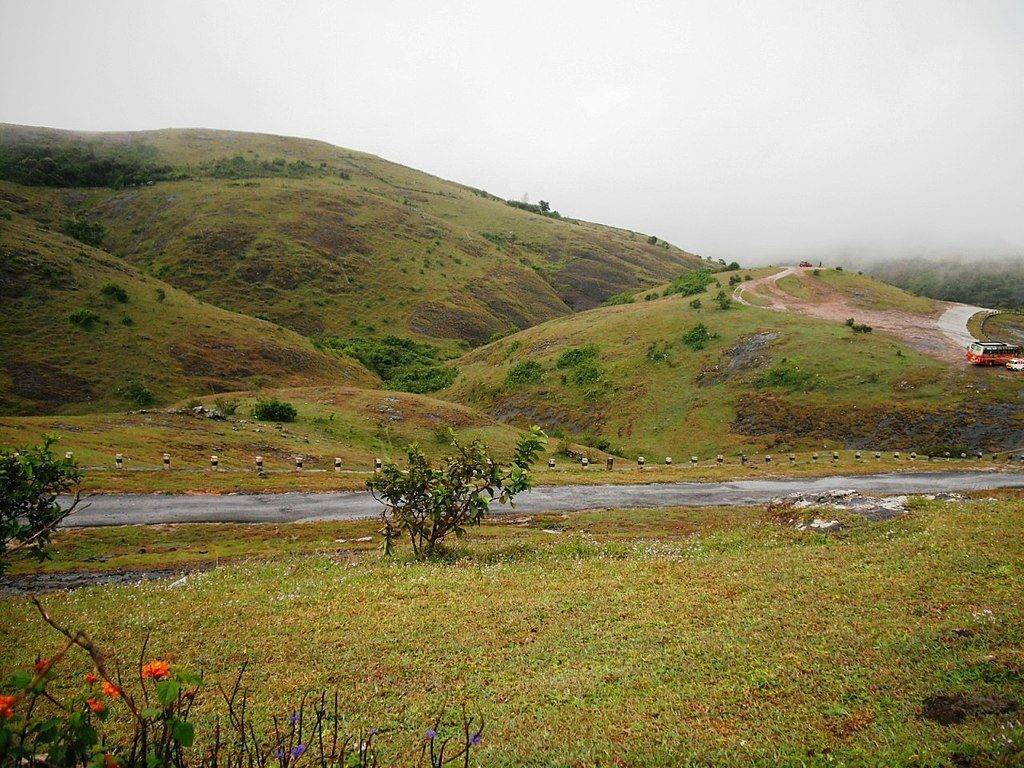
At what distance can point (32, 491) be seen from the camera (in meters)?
12.8

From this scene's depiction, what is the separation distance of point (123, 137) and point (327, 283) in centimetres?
11397

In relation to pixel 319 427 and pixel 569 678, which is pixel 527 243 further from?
pixel 569 678

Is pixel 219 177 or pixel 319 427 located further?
pixel 219 177

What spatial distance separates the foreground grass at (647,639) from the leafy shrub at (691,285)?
245ft

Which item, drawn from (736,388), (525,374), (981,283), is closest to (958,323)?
(736,388)

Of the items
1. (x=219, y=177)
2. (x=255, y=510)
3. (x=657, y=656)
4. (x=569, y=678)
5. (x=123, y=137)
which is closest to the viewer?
(x=569, y=678)

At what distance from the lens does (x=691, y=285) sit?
90.6 meters

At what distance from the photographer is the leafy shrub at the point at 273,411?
44812mm

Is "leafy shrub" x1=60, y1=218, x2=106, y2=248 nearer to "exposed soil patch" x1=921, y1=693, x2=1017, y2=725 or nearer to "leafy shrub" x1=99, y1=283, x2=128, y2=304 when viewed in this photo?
"leafy shrub" x1=99, y1=283, x2=128, y2=304

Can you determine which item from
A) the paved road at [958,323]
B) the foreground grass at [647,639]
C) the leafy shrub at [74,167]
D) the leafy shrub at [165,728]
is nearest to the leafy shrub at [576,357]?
the paved road at [958,323]

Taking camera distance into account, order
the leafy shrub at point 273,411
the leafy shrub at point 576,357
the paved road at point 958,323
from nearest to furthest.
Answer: the leafy shrub at point 273,411
the paved road at point 958,323
the leafy shrub at point 576,357

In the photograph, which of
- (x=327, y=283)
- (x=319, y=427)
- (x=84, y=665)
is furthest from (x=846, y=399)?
(x=327, y=283)

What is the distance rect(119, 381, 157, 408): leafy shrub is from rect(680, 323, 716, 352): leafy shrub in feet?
196

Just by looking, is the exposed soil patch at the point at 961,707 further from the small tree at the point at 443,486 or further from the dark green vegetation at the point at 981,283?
the dark green vegetation at the point at 981,283
